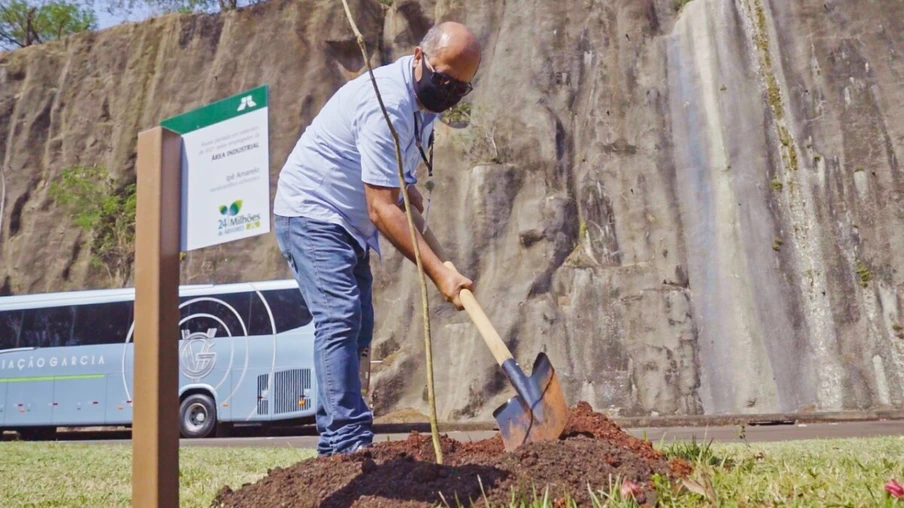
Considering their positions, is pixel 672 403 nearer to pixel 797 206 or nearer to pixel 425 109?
pixel 797 206

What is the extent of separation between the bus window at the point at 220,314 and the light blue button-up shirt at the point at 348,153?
Answer: 1403 centimetres

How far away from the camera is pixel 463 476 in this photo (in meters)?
3.16

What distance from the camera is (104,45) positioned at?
2844 cm

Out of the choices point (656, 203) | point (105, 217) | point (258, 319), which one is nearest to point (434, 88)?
point (258, 319)

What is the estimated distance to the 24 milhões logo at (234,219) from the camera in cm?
255

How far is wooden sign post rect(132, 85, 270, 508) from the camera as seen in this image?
2518 mm

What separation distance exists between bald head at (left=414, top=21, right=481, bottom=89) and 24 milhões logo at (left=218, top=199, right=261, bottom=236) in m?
1.55

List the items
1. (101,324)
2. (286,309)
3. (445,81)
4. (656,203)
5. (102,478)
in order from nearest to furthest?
1. (445,81)
2. (102,478)
3. (286,309)
4. (101,324)
5. (656,203)

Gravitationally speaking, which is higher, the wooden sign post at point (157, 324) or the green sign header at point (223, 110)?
the green sign header at point (223, 110)

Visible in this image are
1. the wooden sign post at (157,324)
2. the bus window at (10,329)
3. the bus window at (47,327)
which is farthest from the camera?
the bus window at (10,329)

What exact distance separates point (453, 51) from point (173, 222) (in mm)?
1623

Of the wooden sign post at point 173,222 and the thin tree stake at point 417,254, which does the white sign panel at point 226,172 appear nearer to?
the wooden sign post at point 173,222

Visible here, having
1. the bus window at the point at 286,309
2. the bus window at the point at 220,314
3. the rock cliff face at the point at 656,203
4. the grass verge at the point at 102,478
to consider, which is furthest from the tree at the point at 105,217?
the grass verge at the point at 102,478

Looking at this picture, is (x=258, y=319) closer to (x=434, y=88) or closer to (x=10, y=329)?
(x=10, y=329)
